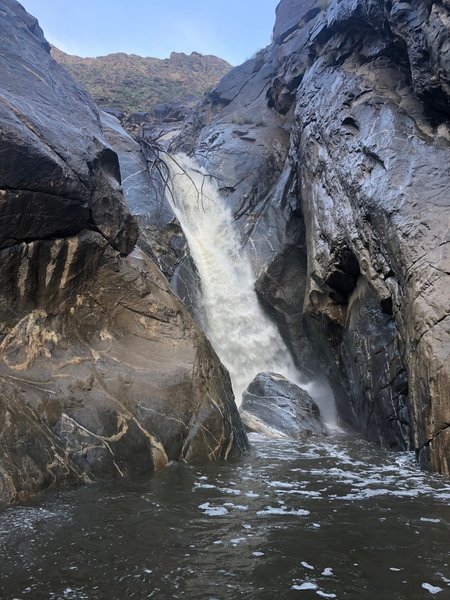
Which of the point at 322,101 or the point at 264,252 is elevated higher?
the point at 322,101

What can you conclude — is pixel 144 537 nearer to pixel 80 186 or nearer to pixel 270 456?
pixel 270 456

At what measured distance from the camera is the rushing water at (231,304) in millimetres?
15117

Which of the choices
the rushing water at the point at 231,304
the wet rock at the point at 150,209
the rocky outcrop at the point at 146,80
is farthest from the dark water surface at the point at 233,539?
the rocky outcrop at the point at 146,80

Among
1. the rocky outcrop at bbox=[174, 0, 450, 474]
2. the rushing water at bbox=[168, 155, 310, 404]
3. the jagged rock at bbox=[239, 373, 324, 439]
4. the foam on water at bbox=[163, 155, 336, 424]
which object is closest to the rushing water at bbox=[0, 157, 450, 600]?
the rocky outcrop at bbox=[174, 0, 450, 474]

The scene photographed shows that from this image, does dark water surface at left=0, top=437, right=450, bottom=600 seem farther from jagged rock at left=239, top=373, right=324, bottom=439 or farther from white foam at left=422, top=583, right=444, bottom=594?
jagged rock at left=239, top=373, right=324, bottom=439

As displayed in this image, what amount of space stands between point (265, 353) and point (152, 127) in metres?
25.1

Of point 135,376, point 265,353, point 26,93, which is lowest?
point 135,376

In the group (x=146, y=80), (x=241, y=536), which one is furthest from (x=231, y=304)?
(x=146, y=80)

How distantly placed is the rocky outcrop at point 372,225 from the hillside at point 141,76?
1194 inches

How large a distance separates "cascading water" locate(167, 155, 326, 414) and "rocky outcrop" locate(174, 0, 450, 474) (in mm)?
486

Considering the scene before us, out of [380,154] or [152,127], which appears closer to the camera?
[380,154]

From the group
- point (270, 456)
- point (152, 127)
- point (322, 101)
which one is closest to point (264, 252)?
point (322, 101)

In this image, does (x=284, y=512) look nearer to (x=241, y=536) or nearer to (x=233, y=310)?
(x=241, y=536)

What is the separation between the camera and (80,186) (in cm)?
742
